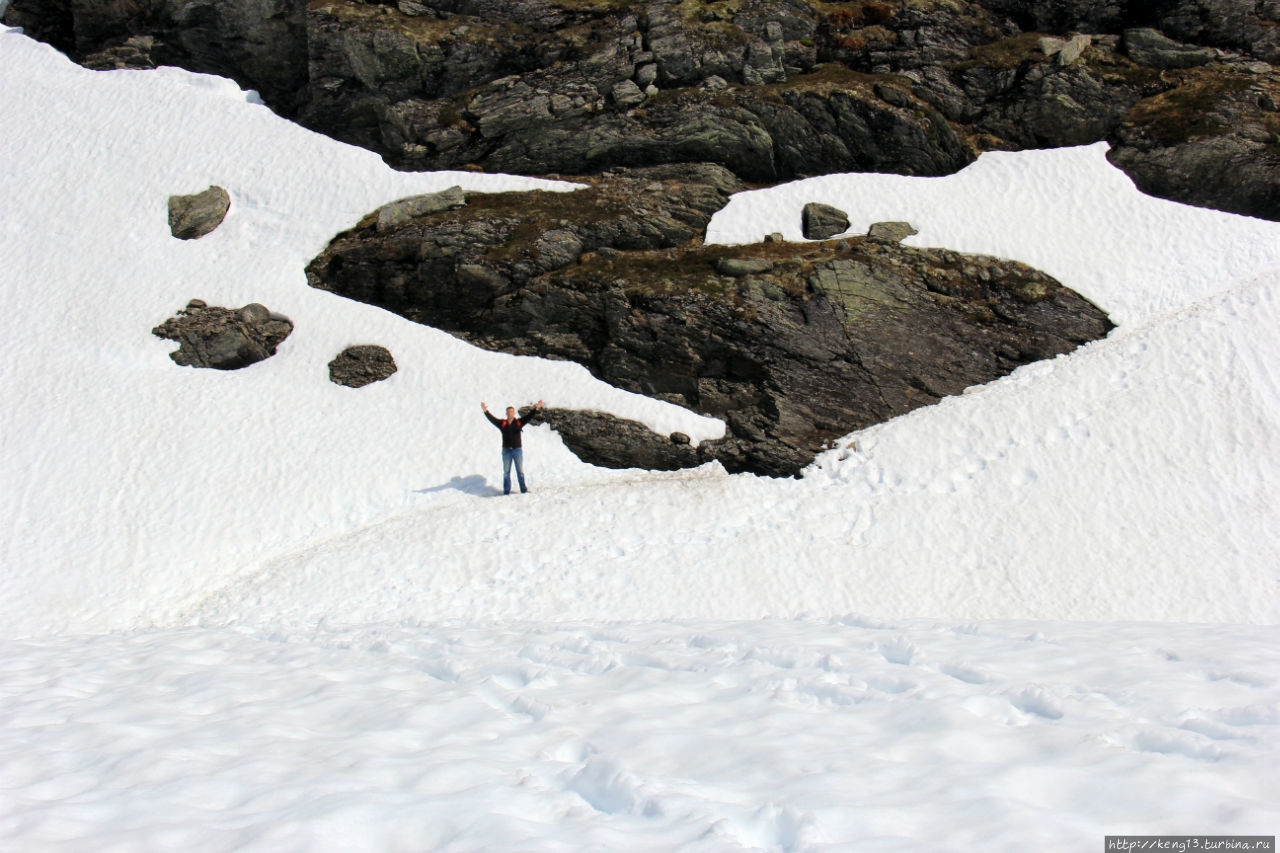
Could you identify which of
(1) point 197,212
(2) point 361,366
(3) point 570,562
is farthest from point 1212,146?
(1) point 197,212

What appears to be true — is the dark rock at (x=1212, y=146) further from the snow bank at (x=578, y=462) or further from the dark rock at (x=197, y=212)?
the dark rock at (x=197, y=212)

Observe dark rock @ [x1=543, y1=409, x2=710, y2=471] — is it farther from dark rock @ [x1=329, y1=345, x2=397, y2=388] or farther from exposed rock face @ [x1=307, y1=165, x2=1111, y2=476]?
dark rock @ [x1=329, y1=345, x2=397, y2=388]

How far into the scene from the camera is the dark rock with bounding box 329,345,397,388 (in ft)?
69.6

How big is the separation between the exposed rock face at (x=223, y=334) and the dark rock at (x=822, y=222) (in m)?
17.5

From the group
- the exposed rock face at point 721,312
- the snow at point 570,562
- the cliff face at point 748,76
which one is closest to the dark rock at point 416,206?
the exposed rock face at point 721,312

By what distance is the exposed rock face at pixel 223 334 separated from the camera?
21500 mm

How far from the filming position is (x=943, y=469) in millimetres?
18000

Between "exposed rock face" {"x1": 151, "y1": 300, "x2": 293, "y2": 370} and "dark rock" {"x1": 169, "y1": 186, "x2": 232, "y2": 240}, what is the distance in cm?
420

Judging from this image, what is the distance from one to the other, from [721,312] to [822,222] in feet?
20.3

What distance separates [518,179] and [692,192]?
6813mm

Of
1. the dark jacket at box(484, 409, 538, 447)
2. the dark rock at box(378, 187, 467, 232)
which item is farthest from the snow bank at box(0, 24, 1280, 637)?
the dark rock at box(378, 187, 467, 232)

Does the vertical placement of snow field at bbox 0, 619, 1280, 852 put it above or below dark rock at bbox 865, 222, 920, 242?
below

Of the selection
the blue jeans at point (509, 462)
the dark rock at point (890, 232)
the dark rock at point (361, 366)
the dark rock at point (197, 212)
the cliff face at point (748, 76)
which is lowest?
the blue jeans at point (509, 462)

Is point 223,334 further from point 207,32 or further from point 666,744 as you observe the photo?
point 207,32
